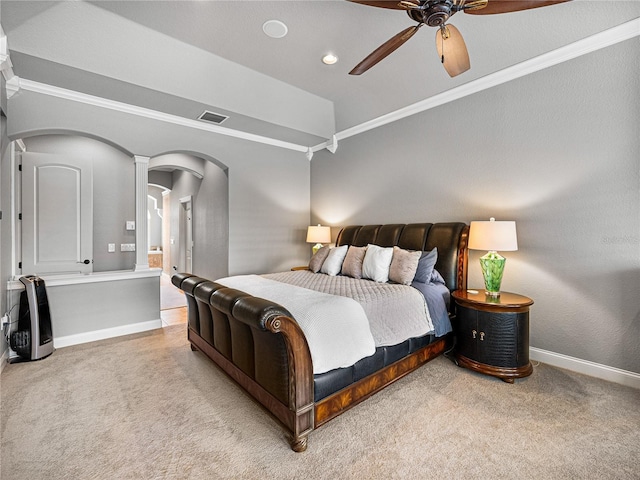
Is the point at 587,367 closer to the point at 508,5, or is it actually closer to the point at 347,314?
the point at 347,314

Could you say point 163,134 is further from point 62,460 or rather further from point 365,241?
point 62,460

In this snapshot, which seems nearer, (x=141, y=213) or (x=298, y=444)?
(x=298, y=444)

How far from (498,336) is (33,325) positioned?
4.45 meters

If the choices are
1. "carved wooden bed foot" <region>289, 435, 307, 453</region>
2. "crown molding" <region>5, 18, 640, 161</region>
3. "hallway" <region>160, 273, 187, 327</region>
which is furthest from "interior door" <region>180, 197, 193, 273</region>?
"carved wooden bed foot" <region>289, 435, 307, 453</region>

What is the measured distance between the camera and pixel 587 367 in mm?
2725

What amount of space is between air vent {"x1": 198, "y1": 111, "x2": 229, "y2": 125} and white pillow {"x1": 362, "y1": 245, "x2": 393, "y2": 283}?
107 inches

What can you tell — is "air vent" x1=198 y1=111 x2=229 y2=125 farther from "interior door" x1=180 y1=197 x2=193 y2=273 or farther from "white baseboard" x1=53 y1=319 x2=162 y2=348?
"interior door" x1=180 y1=197 x2=193 y2=273

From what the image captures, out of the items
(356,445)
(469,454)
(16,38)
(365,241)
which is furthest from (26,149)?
(469,454)

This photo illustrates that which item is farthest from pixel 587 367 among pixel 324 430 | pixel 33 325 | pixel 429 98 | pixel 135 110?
pixel 135 110

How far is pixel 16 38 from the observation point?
2578 mm

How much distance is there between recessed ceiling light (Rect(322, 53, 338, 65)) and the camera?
3265 mm

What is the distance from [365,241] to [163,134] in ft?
10.2

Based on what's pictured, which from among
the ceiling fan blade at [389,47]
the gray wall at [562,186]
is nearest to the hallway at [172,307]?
A: the gray wall at [562,186]

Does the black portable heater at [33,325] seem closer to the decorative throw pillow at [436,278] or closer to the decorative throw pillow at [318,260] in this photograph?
the decorative throw pillow at [318,260]
